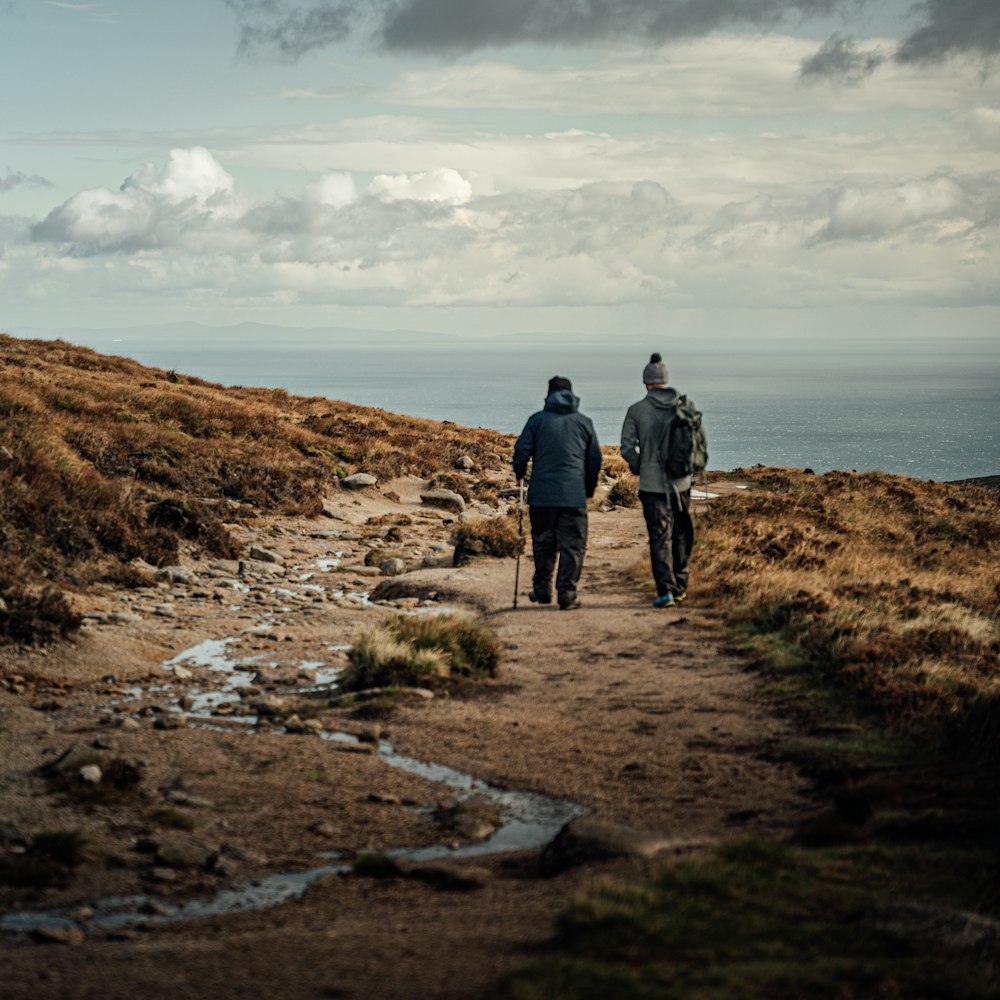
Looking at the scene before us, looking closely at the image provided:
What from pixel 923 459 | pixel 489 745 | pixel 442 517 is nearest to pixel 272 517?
pixel 442 517

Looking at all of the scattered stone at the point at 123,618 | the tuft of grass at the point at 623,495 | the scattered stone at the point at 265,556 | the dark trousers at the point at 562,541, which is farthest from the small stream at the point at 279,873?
the tuft of grass at the point at 623,495

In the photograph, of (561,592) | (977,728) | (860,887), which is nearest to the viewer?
(860,887)

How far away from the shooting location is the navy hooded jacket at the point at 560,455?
566 inches

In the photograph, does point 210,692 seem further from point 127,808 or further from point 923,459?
point 923,459

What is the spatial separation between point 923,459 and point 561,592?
129 m

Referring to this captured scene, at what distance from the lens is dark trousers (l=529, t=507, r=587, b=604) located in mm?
14523

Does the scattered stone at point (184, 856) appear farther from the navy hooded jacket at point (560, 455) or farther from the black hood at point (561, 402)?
the black hood at point (561, 402)

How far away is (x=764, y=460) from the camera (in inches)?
4833

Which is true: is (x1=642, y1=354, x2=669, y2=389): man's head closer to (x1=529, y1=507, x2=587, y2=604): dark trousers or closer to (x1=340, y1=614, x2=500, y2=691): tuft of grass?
(x1=529, y1=507, x2=587, y2=604): dark trousers

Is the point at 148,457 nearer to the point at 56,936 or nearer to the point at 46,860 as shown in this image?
the point at 46,860

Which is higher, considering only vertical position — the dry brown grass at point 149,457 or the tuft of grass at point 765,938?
the dry brown grass at point 149,457

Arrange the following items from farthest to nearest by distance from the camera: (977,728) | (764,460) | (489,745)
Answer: (764,460) < (489,745) < (977,728)

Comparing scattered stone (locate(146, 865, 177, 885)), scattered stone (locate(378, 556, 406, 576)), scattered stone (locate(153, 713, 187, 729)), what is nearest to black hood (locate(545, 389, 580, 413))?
scattered stone (locate(378, 556, 406, 576))

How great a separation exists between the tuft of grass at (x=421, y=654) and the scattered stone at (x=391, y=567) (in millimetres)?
6749
